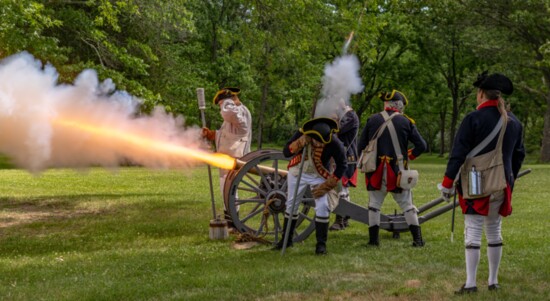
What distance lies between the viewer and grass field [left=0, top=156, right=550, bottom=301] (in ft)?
19.7

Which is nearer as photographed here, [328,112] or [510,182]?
[510,182]

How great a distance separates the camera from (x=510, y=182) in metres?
6.04

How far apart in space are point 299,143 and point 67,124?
2.93 meters

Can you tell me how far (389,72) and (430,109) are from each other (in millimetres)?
10838

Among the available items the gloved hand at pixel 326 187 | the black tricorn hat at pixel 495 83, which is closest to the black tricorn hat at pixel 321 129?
the gloved hand at pixel 326 187

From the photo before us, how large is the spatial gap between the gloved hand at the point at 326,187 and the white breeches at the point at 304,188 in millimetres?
88

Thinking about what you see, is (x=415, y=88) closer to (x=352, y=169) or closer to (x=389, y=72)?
(x=389, y=72)

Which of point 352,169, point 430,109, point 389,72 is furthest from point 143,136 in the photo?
point 430,109

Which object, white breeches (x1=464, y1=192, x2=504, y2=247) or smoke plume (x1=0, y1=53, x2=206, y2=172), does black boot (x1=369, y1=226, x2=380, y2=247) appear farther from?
smoke plume (x1=0, y1=53, x2=206, y2=172)

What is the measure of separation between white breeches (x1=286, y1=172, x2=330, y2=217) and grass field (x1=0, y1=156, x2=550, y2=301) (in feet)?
1.74

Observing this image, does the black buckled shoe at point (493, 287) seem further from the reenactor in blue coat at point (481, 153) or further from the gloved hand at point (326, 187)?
the gloved hand at point (326, 187)

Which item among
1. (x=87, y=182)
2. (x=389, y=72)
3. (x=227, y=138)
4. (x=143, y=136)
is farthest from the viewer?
(x=389, y=72)

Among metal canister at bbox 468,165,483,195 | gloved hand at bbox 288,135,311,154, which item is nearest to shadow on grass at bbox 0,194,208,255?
gloved hand at bbox 288,135,311,154

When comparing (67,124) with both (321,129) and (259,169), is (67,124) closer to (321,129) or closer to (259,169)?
(259,169)
